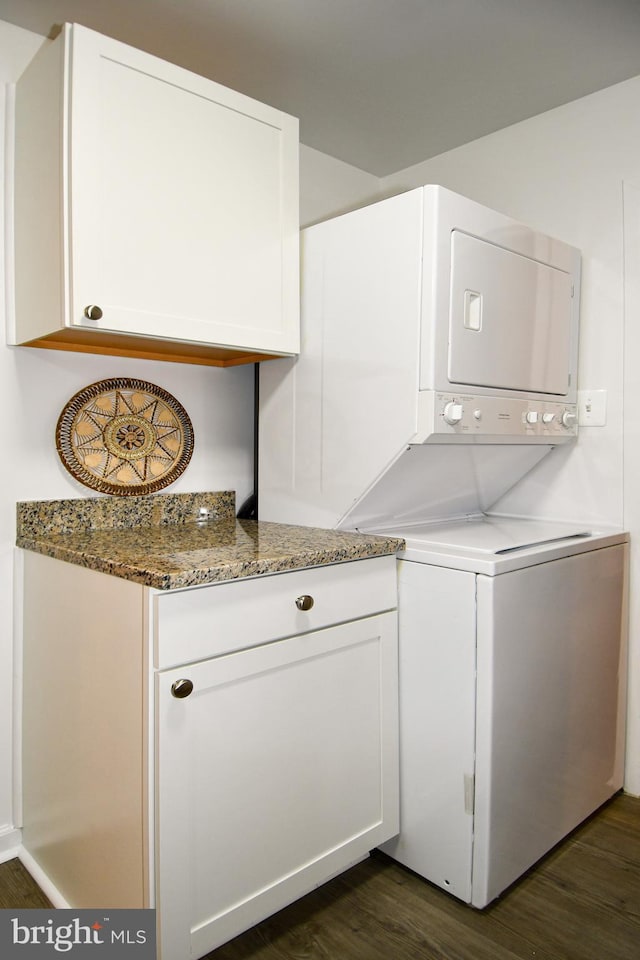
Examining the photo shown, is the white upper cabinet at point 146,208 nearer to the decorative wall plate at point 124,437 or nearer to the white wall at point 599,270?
the decorative wall plate at point 124,437

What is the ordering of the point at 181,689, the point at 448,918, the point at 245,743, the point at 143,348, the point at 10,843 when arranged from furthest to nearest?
the point at 143,348 → the point at 10,843 → the point at 448,918 → the point at 245,743 → the point at 181,689

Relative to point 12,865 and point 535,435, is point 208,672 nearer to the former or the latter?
point 12,865

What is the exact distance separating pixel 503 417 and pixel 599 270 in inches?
28.8

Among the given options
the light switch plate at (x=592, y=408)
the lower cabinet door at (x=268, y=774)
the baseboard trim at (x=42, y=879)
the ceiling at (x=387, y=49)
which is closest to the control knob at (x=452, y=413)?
the lower cabinet door at (x=268, y=774)

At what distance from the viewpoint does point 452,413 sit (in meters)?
1.68

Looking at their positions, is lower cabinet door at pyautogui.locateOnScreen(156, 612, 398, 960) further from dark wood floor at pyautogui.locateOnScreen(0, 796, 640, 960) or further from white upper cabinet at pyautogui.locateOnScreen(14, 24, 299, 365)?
white upper cabinet at pyautogui.locateOnScreen(14, 24, 299, 365)

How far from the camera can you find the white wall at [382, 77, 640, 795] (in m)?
2.12

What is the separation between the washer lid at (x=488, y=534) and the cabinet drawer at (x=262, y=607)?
0.49 feet

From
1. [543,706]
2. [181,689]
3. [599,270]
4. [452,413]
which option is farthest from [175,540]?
[599,270]

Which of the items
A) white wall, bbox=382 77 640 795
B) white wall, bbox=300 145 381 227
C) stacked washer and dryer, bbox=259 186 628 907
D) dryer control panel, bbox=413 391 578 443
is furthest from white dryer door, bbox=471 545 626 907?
white wall, bbox=300 145 381 227

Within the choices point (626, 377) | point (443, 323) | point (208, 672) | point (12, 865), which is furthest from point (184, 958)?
point (626, 377)

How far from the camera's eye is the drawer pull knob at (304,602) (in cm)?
152

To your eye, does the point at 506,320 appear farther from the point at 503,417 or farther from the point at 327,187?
the point at 327,187

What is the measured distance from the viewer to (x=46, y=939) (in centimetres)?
148
